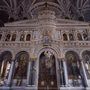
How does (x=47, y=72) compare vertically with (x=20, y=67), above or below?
below

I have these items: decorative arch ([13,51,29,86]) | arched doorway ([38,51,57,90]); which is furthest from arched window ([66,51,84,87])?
decorative arch ([13,51,29,86])

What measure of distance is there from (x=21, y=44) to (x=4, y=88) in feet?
13.2

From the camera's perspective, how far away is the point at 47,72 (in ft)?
38.0

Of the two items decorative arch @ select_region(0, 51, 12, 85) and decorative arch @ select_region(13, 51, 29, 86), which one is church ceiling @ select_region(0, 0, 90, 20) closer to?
decorative arch @ select_region(0, 51, 12, 85)

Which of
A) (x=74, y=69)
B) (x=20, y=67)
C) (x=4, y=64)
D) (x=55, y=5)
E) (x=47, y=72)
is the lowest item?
(x=47, y=72)

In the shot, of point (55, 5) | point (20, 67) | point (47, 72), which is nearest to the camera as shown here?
point (47, 72)

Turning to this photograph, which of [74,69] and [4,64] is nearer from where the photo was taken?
[74,69]

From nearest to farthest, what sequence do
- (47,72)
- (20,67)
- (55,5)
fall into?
(47,72) < (20,67) < (55,5)

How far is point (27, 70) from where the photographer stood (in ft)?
37.8

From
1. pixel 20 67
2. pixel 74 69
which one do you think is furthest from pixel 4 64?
pixel 74 69

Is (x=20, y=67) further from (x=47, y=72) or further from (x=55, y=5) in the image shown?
(x=55, y=5)

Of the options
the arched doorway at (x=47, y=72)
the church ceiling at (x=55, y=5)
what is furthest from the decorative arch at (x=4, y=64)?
the church ceiling at (x=55, y=5)

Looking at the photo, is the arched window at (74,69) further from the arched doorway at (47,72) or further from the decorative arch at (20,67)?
the decorative arch at (20,67)

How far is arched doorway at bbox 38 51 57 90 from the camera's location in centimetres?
1080
